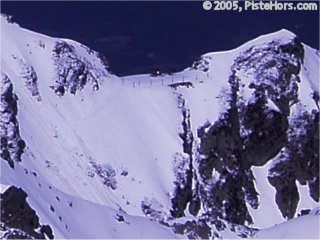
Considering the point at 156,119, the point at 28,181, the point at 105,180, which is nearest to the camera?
the point at 28,181

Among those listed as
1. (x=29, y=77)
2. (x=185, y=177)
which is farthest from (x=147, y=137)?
(x=29, y=77)

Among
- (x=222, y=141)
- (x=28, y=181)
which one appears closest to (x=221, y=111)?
(x=222, y=141)

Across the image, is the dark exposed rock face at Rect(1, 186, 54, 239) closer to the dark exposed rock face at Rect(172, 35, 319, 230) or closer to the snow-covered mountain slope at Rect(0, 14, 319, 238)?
the snow-covered mountain slope at Rect(0, 14, 319, 238)

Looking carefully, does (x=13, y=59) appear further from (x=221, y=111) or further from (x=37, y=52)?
(x=221, y=111)

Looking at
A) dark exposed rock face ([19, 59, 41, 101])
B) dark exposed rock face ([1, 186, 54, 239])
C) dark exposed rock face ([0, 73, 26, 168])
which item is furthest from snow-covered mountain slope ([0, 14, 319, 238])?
dark exposed rock face ([1, 186, 54, 239])

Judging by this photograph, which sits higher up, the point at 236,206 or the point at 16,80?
the point at 16,80

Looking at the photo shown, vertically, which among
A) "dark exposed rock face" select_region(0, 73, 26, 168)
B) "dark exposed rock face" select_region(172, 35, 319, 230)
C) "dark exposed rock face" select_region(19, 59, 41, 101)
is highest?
"dark exposed rock face" select_region(19, 59, 41, 101)
